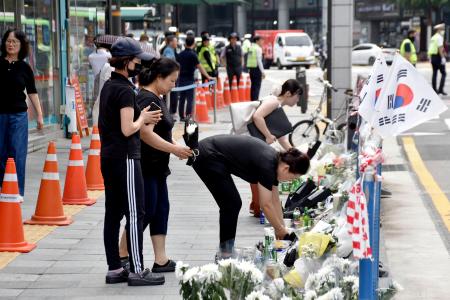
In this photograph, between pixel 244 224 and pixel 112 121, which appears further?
pixel 244 224

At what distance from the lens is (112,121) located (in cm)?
764

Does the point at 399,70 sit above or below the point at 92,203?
above

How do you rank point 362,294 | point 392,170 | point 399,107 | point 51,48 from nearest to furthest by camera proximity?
point 362,294, point 399,107, point 392,170, point 51,48

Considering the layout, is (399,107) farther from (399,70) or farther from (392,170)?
(392,170)

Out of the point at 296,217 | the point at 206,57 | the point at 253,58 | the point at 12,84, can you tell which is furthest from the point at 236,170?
the point at 253,58

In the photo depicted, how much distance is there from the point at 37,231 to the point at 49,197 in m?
0.41

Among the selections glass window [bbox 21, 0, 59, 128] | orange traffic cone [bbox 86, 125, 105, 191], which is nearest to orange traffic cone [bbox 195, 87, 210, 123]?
glass window [bbox 21, 0, 59, 128]

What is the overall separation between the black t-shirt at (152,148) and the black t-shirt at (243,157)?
1.01 feet

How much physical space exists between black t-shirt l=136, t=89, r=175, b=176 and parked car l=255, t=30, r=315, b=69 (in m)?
45.5

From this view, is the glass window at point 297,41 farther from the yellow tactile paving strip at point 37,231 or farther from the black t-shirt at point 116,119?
the black t-shirt at point 116,119

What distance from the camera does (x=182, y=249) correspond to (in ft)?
30.2

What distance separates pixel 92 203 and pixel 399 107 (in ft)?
20.6

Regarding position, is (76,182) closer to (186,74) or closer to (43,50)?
(43,50)

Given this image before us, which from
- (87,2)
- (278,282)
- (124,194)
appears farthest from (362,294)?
(87,2)
